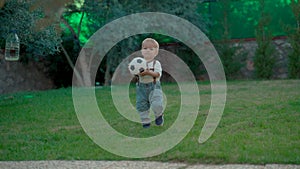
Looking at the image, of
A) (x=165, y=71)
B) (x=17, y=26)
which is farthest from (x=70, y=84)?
(x=17, y=26)

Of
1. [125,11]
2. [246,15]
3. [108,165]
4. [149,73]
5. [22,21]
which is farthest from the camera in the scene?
[246,15]

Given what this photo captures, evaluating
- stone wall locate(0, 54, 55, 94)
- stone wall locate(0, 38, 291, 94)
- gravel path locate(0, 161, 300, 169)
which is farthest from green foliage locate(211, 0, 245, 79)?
gravel path locate(0, 161, 300, 169)

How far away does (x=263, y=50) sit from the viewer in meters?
14.0

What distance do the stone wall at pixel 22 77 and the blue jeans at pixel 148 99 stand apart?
8.06 metres

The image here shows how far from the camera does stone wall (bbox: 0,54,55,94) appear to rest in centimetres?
1428

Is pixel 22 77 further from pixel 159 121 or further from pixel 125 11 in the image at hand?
pixel 159 121

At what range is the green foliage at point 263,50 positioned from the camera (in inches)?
550

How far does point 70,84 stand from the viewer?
16.2 m

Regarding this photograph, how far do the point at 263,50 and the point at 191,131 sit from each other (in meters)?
8.26

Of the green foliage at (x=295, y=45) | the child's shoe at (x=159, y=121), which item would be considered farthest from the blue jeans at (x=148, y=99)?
the green foliage at (x=295, y=45)

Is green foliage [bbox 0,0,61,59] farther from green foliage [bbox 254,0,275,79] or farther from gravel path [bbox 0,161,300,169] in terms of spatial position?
green foliage [bbox 254,0,275,79]

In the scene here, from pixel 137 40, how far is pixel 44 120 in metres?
6.82

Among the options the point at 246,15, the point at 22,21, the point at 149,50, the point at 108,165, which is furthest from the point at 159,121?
the point at 246,15

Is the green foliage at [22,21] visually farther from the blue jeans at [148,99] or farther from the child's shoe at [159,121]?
the child's shoe at [159,121]
